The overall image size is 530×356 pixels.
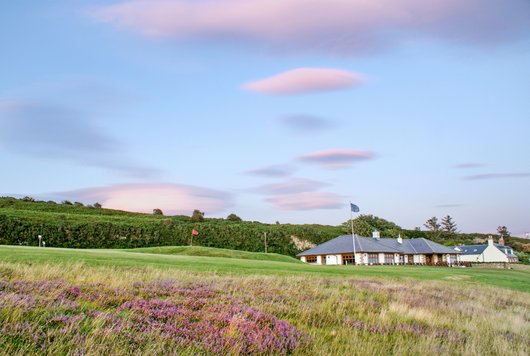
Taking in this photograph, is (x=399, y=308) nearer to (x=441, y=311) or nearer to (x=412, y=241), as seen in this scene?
(x=441, y=311)

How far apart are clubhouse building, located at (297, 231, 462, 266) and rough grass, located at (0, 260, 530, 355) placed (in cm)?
6463

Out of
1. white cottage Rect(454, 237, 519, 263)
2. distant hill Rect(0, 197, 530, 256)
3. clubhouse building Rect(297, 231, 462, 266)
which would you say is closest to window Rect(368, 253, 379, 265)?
clubhouse building Rect(297, 231, 462, 266)

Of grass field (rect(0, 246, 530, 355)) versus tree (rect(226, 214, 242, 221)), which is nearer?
grass field (rect(0, 246, 530, 355))

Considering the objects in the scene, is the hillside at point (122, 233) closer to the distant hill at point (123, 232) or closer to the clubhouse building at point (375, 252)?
the distant hill at point (123, 232)

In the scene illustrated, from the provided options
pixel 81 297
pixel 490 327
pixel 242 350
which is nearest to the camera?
pixel 242 350

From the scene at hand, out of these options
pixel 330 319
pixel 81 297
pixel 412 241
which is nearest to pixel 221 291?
pixel 330 319

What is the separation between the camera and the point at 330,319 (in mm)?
11539

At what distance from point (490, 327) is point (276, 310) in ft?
21.3

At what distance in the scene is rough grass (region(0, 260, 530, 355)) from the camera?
763 centimetres

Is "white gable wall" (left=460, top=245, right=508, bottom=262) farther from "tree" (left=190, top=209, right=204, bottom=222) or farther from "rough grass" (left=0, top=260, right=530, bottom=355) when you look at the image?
"rough grass" (left=0, top=260, right=530, bottom=355)

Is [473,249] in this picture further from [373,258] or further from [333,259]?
[333,259]

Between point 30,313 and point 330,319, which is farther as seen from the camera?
point 330,319

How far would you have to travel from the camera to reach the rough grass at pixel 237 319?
25.0 ft

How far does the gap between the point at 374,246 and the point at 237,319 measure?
78.6 meters
